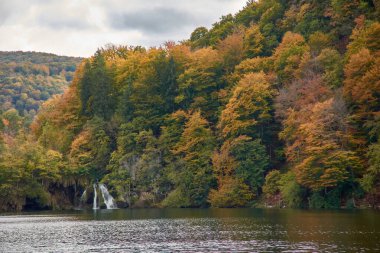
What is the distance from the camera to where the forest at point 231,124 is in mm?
81750

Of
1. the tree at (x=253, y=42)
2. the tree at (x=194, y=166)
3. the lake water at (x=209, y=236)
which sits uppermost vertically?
the tree at (x=253, y=42)

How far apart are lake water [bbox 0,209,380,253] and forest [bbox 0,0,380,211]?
20489mm

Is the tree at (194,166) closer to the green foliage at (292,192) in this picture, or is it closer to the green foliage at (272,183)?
the green foliage at (272,183)

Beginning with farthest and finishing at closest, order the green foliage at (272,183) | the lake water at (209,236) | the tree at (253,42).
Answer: the tree at (253,42), the green foliage at (272,183), the lake water at (209,236)

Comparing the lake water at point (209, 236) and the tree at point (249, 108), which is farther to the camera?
the tree at point (249, 108)

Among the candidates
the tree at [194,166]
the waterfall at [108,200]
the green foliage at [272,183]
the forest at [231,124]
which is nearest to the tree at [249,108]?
the forest at [231,124]

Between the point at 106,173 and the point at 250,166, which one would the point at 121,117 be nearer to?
the point at 106,173

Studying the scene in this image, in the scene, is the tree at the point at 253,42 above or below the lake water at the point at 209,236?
above

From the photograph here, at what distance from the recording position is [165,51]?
130500mm

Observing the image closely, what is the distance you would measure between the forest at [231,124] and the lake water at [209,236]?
2049 cm

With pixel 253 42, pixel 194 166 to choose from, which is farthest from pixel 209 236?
pixel 253 42

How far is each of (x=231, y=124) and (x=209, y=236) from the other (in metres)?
53.7

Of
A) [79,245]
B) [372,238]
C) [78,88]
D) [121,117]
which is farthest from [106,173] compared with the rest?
[372,238]

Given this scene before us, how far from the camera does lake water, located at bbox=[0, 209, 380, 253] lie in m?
41.4
